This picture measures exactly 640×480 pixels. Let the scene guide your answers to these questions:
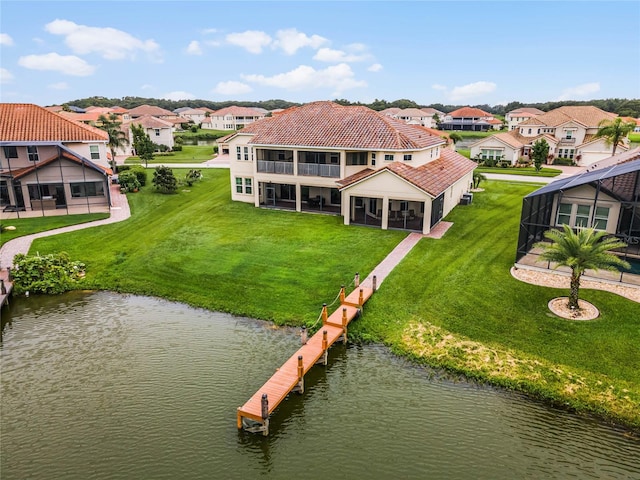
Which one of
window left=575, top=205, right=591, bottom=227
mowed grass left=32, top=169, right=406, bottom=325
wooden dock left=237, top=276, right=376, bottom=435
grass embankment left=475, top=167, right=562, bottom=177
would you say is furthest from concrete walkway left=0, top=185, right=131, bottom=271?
grass embankment left=475, top=167, right=562, bottom=177

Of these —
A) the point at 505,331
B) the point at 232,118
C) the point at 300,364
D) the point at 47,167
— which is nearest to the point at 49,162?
the point at 47,167

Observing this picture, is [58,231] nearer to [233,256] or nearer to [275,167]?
[233,256]

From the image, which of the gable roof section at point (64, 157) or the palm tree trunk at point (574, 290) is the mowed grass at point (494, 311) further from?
the gable roof section at point (64, 157)

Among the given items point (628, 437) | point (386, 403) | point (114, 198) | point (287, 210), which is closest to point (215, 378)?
point (386, 403)

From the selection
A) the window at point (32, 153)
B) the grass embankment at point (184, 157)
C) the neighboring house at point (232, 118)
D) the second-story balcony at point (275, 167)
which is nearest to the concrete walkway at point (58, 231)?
the window at point (32, 153)

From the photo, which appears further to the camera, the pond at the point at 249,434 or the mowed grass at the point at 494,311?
the mowed grass at the point at 494,311

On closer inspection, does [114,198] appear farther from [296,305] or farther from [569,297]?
[569,297]
